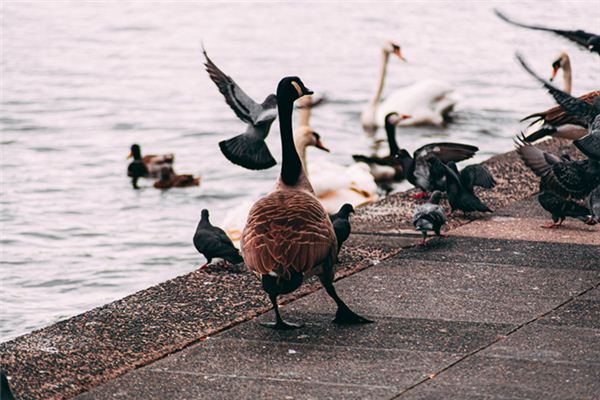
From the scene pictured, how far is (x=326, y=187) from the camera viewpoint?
13352 millimetres

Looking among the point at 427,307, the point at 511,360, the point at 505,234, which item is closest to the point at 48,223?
the point at 505,234

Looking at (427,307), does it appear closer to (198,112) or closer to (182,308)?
(182,308)

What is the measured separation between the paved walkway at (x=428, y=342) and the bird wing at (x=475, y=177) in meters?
1.06

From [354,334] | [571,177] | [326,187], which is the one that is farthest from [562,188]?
[326,187]

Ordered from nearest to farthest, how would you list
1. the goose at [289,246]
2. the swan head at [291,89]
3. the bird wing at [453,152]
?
the goose at [289,246] < the swan head at [291,89] < the bird wing at [453,152]

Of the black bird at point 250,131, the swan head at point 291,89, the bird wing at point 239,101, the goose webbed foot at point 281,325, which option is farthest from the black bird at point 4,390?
the bird wing at point 239,101

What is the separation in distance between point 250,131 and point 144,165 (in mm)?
7835

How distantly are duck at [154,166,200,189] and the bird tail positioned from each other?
7226mm

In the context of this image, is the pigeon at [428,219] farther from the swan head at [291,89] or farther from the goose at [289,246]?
the swan head at [291,89]

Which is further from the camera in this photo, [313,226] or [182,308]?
[182,308]

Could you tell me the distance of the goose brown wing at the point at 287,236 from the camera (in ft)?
21.9

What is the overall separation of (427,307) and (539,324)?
0.67 m

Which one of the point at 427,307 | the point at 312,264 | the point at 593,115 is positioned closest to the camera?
the point at 312,264

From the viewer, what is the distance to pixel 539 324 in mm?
6984
